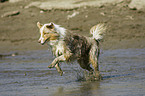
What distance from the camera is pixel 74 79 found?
877 cm

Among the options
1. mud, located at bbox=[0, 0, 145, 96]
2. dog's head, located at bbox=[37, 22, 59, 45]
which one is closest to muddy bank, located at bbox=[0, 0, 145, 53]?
mud, located at bbox=[0, 0, 145, 96]

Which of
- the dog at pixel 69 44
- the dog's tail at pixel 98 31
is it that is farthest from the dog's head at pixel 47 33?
the dog's tail at pixel 98 31

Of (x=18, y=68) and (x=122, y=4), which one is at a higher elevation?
(x=122, y=4)

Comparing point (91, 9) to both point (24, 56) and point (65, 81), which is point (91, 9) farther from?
point (65, 81)

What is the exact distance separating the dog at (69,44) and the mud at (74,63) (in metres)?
0.38

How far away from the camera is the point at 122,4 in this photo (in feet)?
60.1

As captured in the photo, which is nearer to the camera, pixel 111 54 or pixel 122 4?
pixel 111 54

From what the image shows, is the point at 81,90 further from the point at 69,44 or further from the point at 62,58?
the point at 69,44

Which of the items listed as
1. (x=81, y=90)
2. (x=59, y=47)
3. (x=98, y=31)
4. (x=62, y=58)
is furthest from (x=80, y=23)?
(x=81, y=90)

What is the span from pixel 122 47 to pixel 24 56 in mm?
4265

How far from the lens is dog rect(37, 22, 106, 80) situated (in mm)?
8031

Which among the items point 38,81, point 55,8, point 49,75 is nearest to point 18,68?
point 49,75

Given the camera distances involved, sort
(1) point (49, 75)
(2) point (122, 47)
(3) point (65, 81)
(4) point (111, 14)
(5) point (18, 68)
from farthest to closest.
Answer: (4) point (111, 14) < (2) point (122, 47) < (5) point (18, 68) < (1) point (49, 75) < (3) point (65, 81)

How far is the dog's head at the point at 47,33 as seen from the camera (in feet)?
26.0
